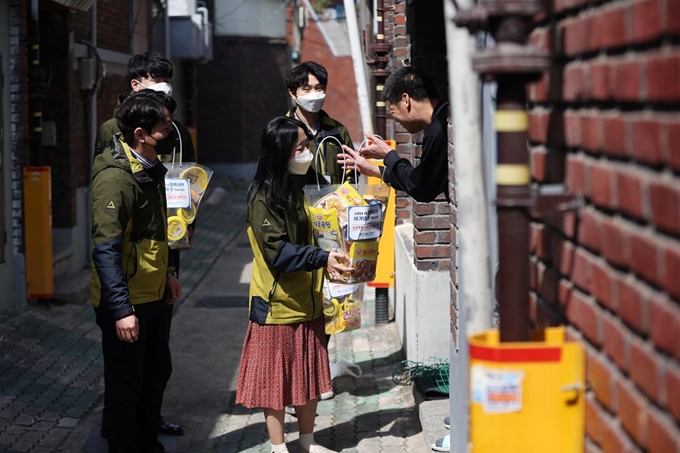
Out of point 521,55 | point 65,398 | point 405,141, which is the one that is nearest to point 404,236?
point 405,141

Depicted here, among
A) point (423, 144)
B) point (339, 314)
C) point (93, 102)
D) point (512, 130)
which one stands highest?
point (93, 102)

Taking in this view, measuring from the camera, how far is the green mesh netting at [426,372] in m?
6.50

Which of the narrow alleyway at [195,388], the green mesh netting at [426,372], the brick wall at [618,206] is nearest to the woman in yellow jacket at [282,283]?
the narrow alleyway at [195,388]

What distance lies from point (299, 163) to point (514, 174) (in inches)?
127

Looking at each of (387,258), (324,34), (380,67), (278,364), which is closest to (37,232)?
(387,258)

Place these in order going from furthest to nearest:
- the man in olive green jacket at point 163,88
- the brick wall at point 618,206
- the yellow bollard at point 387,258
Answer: the yellow bollard at point 387,258, the man in olive green jacket at point 163,88, the brick wall at point 618,206

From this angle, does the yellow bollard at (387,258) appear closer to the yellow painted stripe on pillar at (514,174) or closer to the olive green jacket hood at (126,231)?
the olive green jacket hood at (126,231)

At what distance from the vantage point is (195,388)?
746 centimetres

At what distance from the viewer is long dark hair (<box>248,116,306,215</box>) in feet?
17.1

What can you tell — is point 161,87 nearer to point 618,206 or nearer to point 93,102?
point 618,206

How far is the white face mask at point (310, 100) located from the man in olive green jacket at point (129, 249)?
4.38 ft

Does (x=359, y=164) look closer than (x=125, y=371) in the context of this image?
No

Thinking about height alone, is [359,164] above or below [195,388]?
above

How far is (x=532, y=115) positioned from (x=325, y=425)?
162 inches
